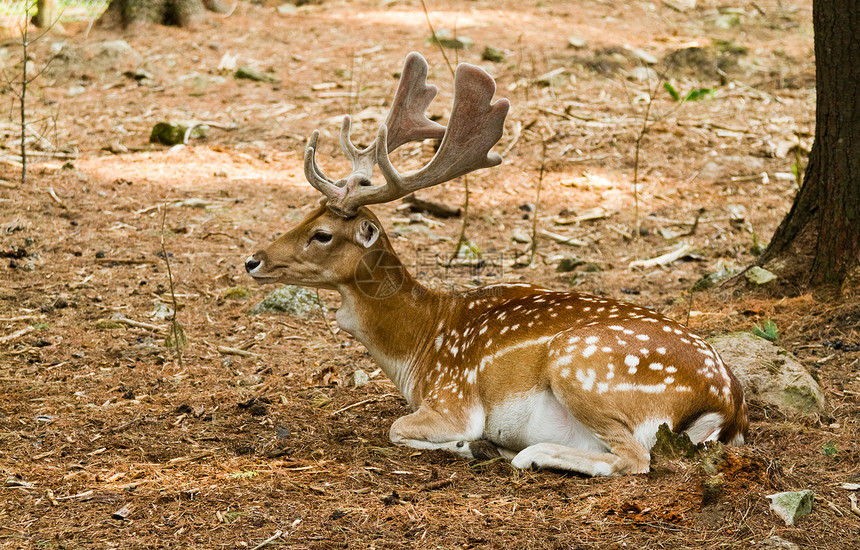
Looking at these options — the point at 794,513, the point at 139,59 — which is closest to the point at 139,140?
the point at 139,59

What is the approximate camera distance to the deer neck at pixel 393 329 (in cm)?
545

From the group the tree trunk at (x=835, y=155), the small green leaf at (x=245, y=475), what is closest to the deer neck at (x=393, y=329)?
the small green leaf at (x=245, y=475)

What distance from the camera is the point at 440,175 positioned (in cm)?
518

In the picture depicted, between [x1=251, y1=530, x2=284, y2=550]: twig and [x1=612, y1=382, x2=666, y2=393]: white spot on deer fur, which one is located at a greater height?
[x1=612, y1=382, x2=666, y2=393]: white spot on deer fur

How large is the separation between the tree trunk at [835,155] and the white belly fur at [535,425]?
8.56 ft

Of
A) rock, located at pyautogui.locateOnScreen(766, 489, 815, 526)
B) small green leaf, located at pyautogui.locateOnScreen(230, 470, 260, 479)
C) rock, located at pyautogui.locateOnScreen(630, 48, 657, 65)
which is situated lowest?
small green leaf, located at pyautogui.locateOnScreen(230, 470, 260, 479)

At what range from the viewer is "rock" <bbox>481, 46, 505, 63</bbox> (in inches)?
517

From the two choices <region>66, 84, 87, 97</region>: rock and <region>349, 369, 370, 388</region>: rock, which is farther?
<region>66, 84, 87, 97</region>: rock

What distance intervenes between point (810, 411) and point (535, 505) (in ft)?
6.42

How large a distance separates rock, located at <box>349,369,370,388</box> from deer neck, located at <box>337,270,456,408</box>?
0.46m

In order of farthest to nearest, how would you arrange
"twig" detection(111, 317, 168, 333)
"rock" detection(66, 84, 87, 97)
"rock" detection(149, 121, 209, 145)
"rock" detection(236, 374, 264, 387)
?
"rock" detection(66, 84, 87, 97) → "rock" detection(149, 121, 209, 145) → "twig" detection(111, 317, 168, 333) → "rock" detection(236, 374, 264, 387)

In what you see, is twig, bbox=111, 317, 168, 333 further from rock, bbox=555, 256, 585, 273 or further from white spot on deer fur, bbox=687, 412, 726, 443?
white spot on deer fur, bbox=687, 412, 726, 443

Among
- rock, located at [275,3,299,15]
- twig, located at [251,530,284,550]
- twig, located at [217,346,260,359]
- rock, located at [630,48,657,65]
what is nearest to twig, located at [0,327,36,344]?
twig, located at [217,346,260,359]

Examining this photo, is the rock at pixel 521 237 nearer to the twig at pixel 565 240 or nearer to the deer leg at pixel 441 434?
the twig at pixel 565 240
